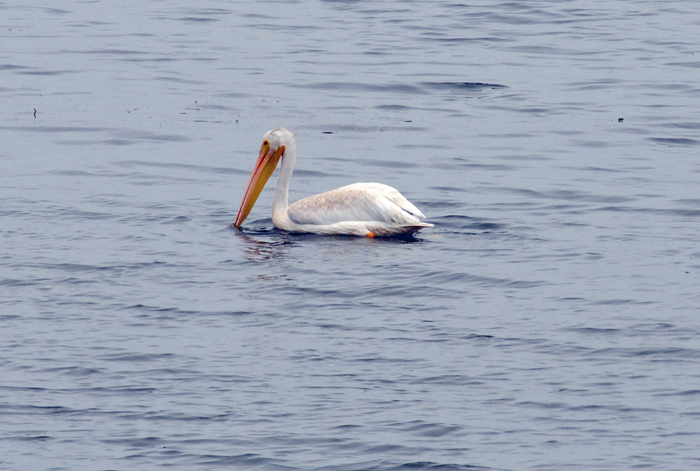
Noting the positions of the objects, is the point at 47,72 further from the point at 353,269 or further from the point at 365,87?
the point at 353,269

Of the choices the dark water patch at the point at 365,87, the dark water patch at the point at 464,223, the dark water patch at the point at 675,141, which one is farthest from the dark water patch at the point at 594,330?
the dark water patch at the point at 365,87

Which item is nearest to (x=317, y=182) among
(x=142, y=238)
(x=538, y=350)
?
(x=142, y=238)

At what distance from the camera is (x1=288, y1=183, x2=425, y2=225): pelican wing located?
1229 centimetres

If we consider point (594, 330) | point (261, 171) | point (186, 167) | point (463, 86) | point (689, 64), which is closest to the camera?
point (594, 330)

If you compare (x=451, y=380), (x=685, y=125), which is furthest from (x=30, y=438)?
(x=685, y=125)

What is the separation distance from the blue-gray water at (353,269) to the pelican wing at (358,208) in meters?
0.29

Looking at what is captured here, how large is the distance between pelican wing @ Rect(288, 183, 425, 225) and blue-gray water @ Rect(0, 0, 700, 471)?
29 centimetres

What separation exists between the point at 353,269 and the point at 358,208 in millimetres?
1659

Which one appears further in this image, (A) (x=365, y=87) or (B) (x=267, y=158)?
(A) (x=365, y=87)

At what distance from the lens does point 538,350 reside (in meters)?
8.55

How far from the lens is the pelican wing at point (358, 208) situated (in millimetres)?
12289

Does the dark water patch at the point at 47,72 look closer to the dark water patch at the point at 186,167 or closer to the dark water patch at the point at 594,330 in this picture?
the dark water patch at the point at 186,167

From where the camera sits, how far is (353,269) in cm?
1084

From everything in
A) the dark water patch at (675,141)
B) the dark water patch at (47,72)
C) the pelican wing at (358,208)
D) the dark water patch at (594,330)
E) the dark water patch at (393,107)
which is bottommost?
the dark water patch at (594,330)
